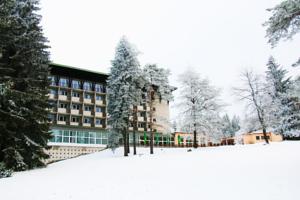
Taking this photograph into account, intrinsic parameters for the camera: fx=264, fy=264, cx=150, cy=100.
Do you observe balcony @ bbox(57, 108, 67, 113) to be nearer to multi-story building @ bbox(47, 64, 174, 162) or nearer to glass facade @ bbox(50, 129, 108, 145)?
multi-story building @ bbox(47, 64, 174, 162)

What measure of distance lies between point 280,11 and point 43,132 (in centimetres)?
1886

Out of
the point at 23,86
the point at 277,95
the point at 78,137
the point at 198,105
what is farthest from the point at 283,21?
the point at 78,137

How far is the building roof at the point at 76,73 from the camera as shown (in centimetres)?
4656

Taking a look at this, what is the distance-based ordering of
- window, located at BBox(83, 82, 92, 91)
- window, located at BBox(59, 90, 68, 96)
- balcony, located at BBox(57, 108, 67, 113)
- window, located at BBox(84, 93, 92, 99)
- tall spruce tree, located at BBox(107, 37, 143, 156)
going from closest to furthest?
tall spruce tree, located at BBox(107, 37, 143, 156), balcony, located at BBox(57, 108, 67, 113), window, located at BBox(59, 90, 68, 96), window, located at BBox(83, 82, 92, 91), window, located at BBox(84, 93, 92, 99)

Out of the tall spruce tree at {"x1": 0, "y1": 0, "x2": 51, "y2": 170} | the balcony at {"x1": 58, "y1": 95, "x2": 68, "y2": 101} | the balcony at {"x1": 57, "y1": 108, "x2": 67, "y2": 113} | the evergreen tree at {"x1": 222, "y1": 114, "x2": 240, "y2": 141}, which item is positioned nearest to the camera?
the tall spruce tree at {"x1": 0, "y1": 0, "x2": 51, "y2": 170}

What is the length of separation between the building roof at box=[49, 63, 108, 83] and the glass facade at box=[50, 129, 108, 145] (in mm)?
10363

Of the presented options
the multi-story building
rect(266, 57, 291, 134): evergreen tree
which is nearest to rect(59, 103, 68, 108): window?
the multi-story building

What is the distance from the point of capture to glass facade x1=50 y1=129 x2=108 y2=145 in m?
44.5

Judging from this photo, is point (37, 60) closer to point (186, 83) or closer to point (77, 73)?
point (186, 83)

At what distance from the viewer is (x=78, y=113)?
48.9m

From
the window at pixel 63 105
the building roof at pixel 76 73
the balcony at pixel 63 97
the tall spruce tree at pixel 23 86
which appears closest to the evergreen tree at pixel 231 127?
the building roof at pixel 76 73

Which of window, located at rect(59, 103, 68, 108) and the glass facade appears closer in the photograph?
the glass facade

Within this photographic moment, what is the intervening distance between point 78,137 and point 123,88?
1927 centimetres

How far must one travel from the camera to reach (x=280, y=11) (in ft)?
35.0
